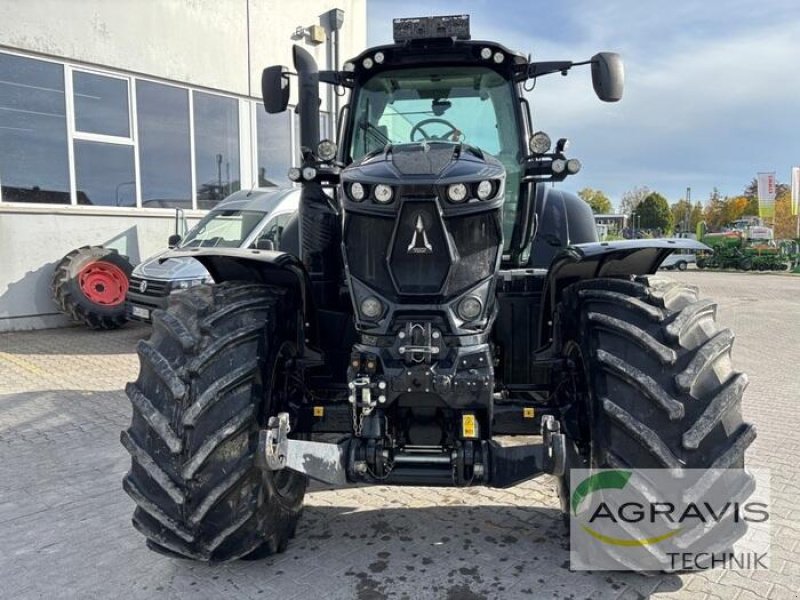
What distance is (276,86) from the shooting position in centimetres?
378

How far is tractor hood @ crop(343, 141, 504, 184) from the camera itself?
8.77 feet

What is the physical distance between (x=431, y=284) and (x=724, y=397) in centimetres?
131

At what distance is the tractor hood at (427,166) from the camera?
2.67 metres

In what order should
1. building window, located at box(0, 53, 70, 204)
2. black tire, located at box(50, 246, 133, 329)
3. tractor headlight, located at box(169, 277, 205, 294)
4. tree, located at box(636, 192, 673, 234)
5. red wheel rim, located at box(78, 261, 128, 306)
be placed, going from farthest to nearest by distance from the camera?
tree, located at box(636, 192, 673, 234), red wheel rim, located at box(78, 261, 128, 306), black tire, located at box(50, 246, 133, 329), building window, located at box(0, 53, 70, 204), tractor headlight, located at box(169, 277, 205, 294)

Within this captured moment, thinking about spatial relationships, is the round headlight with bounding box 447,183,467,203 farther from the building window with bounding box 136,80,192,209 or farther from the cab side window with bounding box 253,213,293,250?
the building window with bounding box 136,80,192,209

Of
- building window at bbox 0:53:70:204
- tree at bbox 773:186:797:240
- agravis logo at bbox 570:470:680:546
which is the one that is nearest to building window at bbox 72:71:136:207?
building window at bbox 0:53:70:204

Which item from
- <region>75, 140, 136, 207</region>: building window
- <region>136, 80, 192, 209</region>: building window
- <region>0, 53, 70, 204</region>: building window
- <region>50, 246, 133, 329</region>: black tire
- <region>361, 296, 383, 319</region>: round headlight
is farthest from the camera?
<region>136, 80, 192, 209</region>: building window

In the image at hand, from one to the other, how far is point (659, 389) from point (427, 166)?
4.46 feet

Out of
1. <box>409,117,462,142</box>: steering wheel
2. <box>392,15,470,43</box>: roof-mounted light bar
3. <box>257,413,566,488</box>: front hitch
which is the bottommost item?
<box>257,413,566,488</box>: front hitch

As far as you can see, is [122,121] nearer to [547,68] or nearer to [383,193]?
[547,68]

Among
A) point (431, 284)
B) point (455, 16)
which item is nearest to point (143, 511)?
point (431, 284)

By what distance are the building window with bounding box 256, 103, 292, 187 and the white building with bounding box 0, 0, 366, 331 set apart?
0.03m

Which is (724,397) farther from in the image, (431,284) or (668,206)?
(668,206)

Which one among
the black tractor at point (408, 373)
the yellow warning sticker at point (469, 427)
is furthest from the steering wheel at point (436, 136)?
the yellow warning sticker at point (469, 427)
